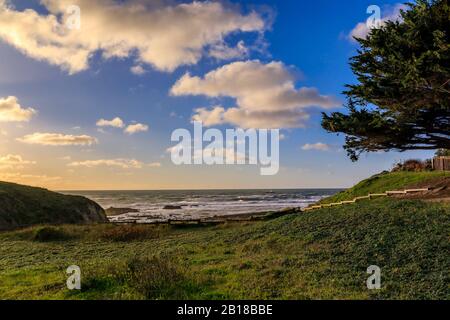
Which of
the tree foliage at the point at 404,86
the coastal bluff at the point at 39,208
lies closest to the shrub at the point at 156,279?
the tree foliage at the point at 404,86

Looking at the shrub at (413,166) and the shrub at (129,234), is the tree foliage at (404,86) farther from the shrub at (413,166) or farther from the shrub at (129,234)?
the shrub at (413,166)

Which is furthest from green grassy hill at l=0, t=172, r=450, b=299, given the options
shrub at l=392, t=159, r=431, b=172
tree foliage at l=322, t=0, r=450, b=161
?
shrub at l=392, t=159, r=431, b=172

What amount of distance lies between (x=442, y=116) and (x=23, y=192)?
150 feet

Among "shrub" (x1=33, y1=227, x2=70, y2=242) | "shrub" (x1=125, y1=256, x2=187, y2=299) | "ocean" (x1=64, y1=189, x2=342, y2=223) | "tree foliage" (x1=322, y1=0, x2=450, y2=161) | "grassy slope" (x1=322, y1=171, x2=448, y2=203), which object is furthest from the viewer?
"ocean" (x1=64, y1=189, x2=342, y2=223)

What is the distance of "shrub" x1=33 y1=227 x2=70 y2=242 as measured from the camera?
27188 millimetres

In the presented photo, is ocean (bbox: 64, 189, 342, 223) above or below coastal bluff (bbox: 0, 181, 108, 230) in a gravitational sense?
below

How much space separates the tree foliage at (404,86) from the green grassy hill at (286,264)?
428 cm

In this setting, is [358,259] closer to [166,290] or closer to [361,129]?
[166,290]

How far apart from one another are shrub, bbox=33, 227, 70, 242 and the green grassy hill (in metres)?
5.37

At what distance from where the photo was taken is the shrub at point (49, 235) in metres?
27.2

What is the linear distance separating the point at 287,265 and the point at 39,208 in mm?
40861

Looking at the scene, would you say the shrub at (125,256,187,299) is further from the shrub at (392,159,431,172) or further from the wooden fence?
the shrub at (392,159,431,172)

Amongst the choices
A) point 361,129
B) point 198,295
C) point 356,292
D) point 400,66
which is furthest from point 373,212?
point 198,295
